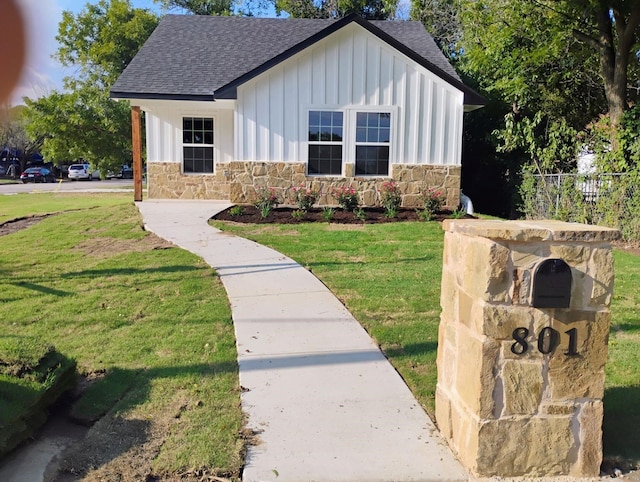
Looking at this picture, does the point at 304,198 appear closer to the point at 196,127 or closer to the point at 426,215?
the point at 426,215

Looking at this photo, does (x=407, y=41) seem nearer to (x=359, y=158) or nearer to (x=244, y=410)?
(x=359, y=158)

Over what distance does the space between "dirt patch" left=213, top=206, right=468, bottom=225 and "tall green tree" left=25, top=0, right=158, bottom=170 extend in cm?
1358

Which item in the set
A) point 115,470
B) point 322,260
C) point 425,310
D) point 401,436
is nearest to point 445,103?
point 322,260

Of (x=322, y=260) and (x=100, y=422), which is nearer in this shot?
(x=100, y=422)

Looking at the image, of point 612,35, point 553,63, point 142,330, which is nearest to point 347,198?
point 553,63

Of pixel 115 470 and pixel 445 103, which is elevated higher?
pixel 445 103

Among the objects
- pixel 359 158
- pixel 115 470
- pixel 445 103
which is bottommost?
pixel 115 470

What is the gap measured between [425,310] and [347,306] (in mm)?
867

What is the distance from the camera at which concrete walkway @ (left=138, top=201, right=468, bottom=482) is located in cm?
323

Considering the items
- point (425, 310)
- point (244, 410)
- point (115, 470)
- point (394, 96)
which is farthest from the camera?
point (394, 96)

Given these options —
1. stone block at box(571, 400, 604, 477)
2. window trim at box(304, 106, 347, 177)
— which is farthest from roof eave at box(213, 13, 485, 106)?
stone block at box(571, 400, 604, 477)

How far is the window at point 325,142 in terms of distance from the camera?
1420 centimetres

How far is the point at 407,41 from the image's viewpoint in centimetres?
1766

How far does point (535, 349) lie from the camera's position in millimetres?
3104
